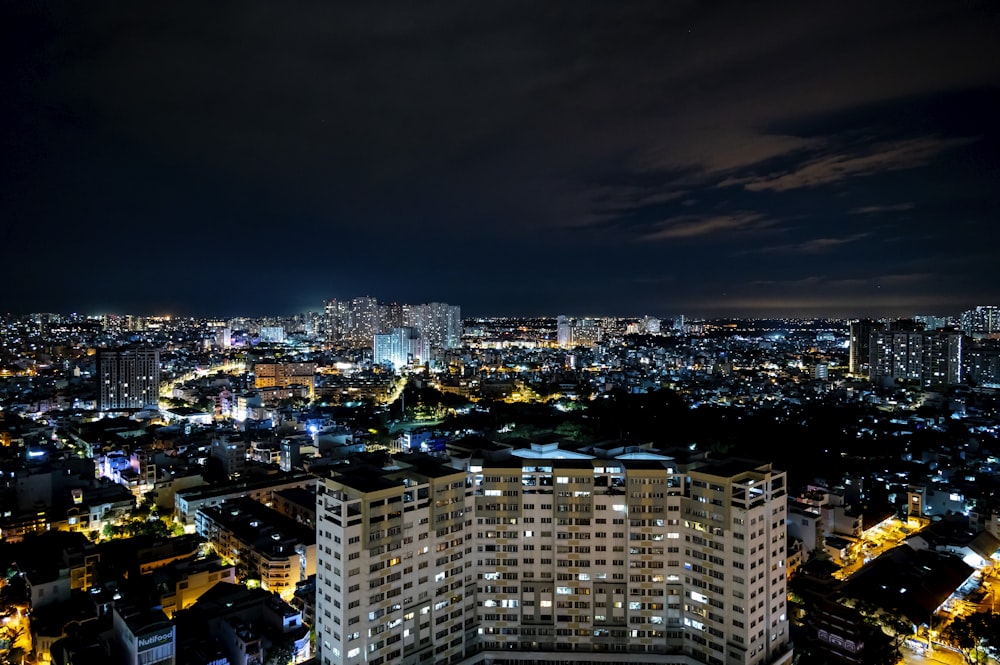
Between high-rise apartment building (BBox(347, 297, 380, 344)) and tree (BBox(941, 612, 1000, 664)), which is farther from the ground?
high-rise apartment building (BBox(347, 297, 380, 344))

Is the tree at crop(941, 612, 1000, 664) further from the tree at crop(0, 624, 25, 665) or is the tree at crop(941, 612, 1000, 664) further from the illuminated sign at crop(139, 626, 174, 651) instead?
the tree at crop(0, 624, 25, 665)

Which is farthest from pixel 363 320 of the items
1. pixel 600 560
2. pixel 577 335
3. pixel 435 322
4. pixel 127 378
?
pixel 600 560

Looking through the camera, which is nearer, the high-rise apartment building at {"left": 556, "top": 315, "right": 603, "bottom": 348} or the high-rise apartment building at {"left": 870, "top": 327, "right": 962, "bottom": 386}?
the high-rise apartment building at {"left": 870, "top": 327, "right": 962, "bottom": 386}

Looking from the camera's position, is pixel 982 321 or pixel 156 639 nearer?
pixel 156 639

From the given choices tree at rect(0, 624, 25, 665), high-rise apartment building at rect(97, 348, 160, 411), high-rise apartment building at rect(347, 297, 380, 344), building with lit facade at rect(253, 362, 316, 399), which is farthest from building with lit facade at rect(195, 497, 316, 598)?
high-rise apartment building at rect(347, 297, 380, 344)

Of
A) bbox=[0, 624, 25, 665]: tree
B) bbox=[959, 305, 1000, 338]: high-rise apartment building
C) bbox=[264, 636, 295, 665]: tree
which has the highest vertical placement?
bbox=[959, 305, 1000, 338]: high-rise apartment building

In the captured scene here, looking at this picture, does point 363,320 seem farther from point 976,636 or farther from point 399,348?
point 976,636
